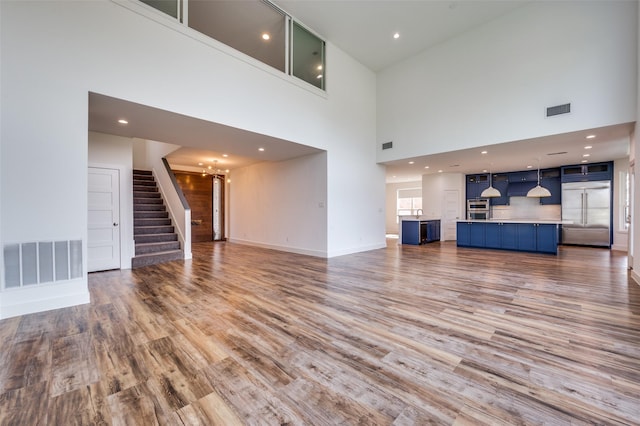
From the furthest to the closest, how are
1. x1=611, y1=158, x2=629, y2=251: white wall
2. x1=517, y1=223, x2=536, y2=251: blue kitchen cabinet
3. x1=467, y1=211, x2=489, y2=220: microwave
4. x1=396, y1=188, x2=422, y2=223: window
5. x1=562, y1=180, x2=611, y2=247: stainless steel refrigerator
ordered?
x1=396, y1=188, x2=422, y2=223: window < x1=467, y1=211, x2=489, y2=220: microwave < x1=562, y1=180, x2=611, y2=247: stainless steel refrigerator < x1=611, y1=158, x2=629, y2=251: white wall < x1=517, y1=223, x2=536, y2=251: blue kitchen cabinet

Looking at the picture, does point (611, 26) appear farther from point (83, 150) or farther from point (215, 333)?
point (83, 150)

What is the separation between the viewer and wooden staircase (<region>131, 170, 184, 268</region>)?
233 inches

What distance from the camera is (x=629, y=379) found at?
181 cm

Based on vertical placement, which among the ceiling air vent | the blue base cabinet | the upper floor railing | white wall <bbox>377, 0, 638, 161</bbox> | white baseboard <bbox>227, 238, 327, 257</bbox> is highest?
the upper floor railing

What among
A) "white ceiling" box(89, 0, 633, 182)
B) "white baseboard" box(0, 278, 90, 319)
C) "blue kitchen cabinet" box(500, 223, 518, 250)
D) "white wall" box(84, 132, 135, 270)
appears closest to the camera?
"white baseboard" box(0, 278, 90, 319)

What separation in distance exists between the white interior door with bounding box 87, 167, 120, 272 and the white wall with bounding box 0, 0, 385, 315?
2235 mm

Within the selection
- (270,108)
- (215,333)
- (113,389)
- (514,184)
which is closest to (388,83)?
(270,108)

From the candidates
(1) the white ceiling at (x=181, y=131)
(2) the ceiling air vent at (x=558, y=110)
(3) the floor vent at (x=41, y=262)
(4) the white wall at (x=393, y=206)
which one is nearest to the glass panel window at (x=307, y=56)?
(1) the white ceiling at (x=181, y=131)

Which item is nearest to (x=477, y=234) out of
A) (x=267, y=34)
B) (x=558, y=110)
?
(x=558, y=110)

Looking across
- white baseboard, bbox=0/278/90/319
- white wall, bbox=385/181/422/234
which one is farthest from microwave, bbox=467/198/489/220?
white baseboard, bbox=0/278/90/319

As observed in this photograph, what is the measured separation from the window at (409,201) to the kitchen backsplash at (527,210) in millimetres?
3748

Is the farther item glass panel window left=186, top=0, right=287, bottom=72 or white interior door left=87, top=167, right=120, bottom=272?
glass panel window left=186, top=0, right=287, bottom=72

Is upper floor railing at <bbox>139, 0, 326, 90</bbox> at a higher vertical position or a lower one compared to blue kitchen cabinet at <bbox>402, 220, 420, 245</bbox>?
higher

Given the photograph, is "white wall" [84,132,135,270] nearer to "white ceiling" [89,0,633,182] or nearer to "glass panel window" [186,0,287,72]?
"white ceiling" [89,0,633,182]
